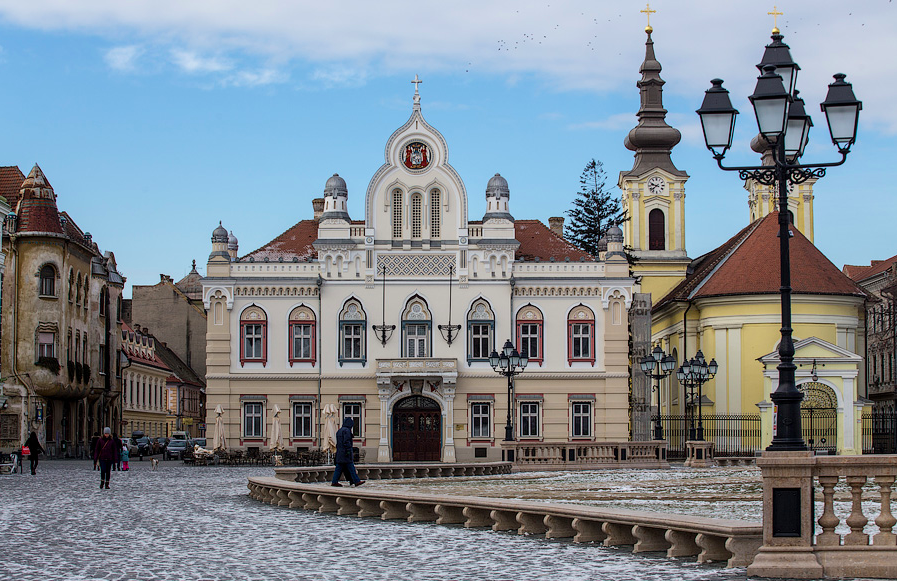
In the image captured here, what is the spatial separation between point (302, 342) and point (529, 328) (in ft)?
31.3

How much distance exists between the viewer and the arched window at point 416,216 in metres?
52.7

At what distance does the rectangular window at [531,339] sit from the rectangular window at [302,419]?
9.34 m

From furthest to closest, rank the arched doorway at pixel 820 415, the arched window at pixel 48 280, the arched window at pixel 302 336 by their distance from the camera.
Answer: the arched window at pixel 48 280 < the arched doorway at pixel 820 415 < the arched window at pixel 302 336

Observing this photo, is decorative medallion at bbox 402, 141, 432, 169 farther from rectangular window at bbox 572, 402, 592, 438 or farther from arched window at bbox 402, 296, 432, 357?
rectangular window at bbox 572, 402, 592, 438

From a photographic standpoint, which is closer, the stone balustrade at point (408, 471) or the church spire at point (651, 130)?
the stone balustrade at point (408, 471)

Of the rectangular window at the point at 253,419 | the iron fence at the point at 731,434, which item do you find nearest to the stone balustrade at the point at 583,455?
the iron fence at the point at 731,434

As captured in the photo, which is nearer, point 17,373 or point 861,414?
point 861,414

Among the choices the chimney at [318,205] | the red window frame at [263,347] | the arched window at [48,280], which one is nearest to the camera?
the red window frame at [263,347]

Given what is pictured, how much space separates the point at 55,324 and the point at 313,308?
14.8 meters

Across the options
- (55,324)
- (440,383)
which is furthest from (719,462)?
(55,324)

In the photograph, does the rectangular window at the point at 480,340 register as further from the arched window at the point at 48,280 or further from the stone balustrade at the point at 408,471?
the arched window at the point at 48,280

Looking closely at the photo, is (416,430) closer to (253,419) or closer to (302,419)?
(302,419)

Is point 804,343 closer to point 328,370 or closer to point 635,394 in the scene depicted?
point 635,394

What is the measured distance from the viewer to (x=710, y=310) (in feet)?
196
